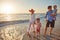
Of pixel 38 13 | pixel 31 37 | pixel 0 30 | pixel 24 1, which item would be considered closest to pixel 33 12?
pixel 38 13

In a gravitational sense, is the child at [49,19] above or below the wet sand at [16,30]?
above

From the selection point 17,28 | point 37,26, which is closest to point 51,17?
point 37,26

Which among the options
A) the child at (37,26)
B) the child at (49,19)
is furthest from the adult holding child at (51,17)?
the child at (37,26)

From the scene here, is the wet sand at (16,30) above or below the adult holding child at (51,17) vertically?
below

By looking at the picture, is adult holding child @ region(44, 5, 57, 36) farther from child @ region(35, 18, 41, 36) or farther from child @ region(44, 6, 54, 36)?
child @ region(35, 18, 41, 36)

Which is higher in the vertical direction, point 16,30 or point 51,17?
point 51,17

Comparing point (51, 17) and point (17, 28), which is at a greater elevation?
point (51, 17)

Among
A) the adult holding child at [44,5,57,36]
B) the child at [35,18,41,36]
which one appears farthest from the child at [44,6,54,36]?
the child at [35,18,41,36]

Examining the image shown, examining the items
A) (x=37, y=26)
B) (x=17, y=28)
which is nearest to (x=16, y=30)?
(x=17, y=28)

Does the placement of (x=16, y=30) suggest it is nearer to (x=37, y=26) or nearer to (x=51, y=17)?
(x=37, y=26)

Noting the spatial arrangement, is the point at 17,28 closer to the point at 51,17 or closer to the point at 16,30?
the point at 16,30

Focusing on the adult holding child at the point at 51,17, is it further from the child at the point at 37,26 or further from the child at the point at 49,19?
the child at the point at 37,26

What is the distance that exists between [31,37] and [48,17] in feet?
1.28

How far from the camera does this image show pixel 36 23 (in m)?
2.21
